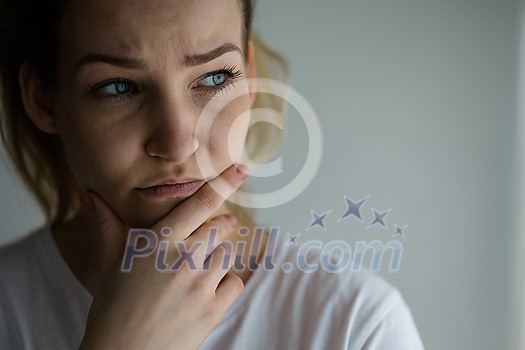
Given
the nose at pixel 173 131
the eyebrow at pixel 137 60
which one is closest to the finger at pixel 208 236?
the nose at pixel 173 131

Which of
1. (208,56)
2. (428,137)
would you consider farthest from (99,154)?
(428,137)

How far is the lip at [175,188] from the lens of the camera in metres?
0.76

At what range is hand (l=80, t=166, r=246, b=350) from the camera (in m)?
0.71

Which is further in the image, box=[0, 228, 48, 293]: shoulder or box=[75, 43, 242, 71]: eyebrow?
box=[0, 228, 48, 293]: shoulder

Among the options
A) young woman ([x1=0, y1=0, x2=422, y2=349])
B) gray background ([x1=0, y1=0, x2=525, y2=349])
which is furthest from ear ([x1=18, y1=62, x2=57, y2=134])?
gray background ([x1=0, y1=0, x2=525, y2=349])

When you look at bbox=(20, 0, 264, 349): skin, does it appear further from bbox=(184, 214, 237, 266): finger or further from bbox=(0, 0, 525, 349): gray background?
bbox=(0, 0, 525, 349): gray background

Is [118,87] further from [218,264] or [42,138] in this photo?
[42,138]

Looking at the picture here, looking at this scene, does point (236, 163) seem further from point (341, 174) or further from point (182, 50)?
point (341, 174)

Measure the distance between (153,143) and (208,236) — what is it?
0.46ft

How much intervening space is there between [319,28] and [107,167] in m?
0.48

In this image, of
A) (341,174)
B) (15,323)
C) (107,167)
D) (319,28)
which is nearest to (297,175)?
(341,174)

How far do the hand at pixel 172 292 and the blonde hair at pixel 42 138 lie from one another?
0.67 ft

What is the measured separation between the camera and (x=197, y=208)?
75 centimetres

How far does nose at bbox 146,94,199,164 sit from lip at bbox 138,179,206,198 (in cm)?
4
